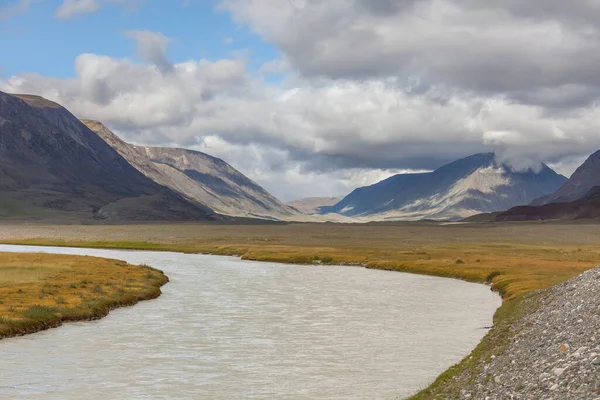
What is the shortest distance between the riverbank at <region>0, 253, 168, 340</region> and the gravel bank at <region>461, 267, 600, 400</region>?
29888 millimetres

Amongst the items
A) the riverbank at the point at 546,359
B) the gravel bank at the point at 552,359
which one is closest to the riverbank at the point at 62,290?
the riverbank at the point at 546,359

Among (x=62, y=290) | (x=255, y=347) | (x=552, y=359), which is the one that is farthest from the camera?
(x=62, y=290)

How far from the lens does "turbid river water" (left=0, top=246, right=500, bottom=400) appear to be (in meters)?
27.7

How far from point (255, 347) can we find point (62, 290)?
26.1 metres

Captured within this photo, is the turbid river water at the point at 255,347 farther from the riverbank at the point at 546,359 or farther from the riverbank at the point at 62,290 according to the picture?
the riverbank at the point at 546,359

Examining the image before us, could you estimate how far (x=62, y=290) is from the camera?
54.7 m

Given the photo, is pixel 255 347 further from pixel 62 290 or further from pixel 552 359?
pixel 62 290

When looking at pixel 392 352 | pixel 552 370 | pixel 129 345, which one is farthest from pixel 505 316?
pixel 129 345

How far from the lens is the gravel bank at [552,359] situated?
61.5 ft

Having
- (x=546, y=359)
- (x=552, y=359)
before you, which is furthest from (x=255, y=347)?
(x=552, y=359)

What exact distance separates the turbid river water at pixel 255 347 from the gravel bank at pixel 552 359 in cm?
428

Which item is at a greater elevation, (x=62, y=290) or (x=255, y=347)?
(x=62, y=290)

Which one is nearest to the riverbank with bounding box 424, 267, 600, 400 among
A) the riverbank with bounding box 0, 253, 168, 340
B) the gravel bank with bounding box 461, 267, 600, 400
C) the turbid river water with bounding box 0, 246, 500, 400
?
the gravel bank with bounding box 461, 267, 600, 400

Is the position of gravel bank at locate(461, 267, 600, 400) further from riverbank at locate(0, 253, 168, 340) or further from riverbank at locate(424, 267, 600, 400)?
riverbank at locate(0, 253, 168, 340)
